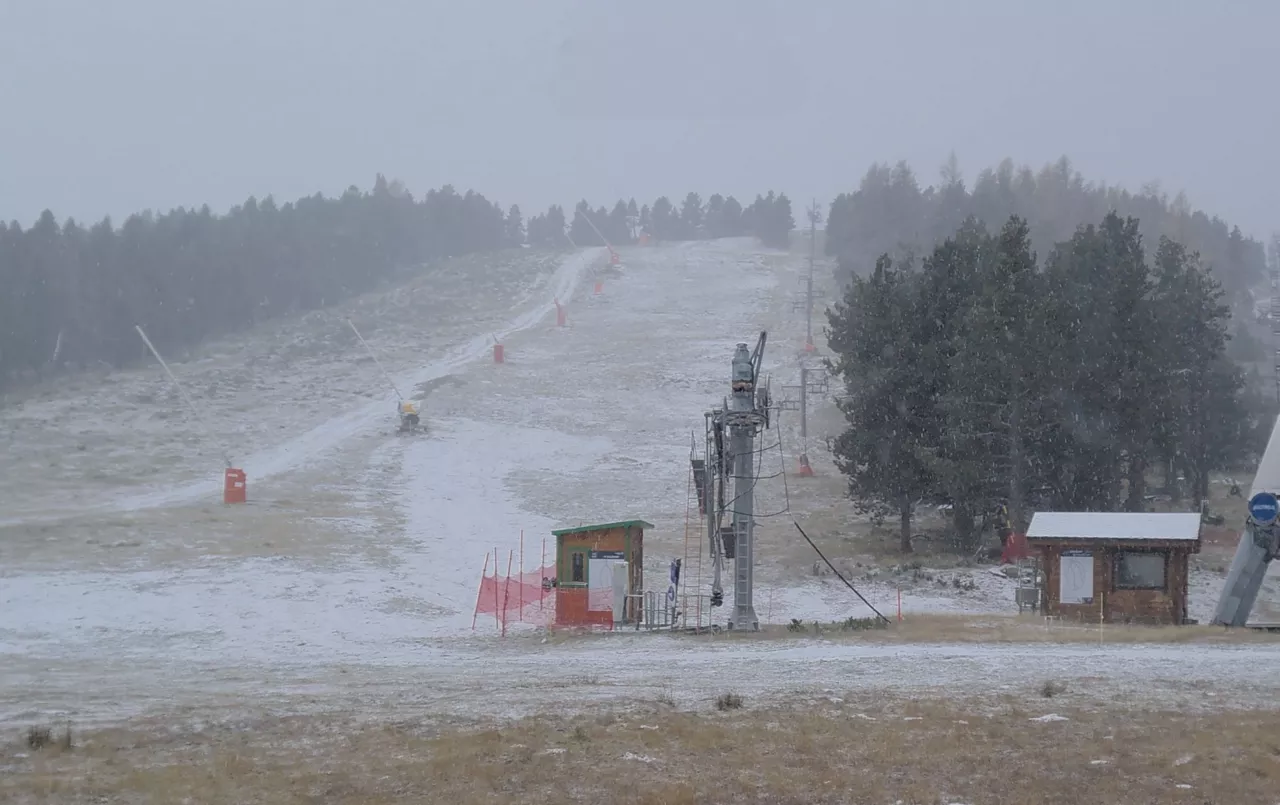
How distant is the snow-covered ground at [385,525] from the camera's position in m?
17.8

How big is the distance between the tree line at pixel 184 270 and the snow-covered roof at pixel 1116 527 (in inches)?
2668

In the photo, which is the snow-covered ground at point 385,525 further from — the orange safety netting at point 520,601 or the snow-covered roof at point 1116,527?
the snow-covered roof at point 1116,527

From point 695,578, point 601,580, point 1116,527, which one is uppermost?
point 1116,527

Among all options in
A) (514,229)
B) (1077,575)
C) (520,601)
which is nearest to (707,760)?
(520,601)

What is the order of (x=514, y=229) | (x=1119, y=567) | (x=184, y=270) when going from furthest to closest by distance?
(x=514, y=229)
(x=184, y=270)
(x=1119, y=567)

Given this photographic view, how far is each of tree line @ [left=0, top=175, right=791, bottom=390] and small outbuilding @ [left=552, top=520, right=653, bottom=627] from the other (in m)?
60.9

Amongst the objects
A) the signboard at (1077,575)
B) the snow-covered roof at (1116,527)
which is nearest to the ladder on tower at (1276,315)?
the snow-covered roof at (1116,527)

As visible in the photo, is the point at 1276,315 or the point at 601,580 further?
the point at 1276,315

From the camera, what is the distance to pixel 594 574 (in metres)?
27.1

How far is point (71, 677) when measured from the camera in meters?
19.5

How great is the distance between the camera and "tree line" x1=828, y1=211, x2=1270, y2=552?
36875 mm

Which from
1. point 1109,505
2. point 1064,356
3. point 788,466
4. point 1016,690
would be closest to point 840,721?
point 1016,690

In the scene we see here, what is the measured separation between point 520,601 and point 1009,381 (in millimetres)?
17120

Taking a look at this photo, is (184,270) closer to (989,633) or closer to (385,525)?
(385,525)
